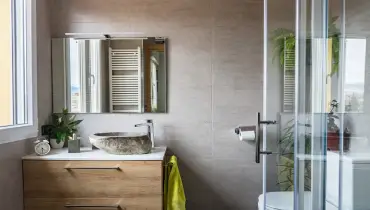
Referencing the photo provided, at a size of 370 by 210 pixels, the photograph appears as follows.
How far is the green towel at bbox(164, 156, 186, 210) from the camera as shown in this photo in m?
2.42

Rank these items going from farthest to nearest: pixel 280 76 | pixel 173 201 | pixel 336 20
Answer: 1. pixel 173 201
2. pixel 280 76
3. pixel 336 20

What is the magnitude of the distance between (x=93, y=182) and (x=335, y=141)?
154 centimetres

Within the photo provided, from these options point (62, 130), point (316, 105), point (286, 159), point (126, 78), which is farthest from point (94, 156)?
point (316, 105)

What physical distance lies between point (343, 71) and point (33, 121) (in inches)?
83.2

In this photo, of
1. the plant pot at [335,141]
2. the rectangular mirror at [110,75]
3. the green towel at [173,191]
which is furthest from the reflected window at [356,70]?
the rectangular mirror at [110,75]

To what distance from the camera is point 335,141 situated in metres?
1.85

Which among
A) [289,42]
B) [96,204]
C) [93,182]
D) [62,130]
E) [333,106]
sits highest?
[289,42]

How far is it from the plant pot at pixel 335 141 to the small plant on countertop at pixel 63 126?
1855 millimetres

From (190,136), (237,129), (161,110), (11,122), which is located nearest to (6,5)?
(11,122)

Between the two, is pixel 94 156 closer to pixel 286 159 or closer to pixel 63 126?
pixel 63 126

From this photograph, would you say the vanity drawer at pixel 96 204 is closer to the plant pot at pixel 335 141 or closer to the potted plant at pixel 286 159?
the potted plant at pixel 286 159

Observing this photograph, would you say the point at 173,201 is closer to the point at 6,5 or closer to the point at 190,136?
the point at 190,136

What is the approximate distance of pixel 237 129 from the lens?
2695mm

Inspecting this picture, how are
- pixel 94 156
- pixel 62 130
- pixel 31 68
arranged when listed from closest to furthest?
pixel 94 156
pixel 31 68
pixel 62 130
